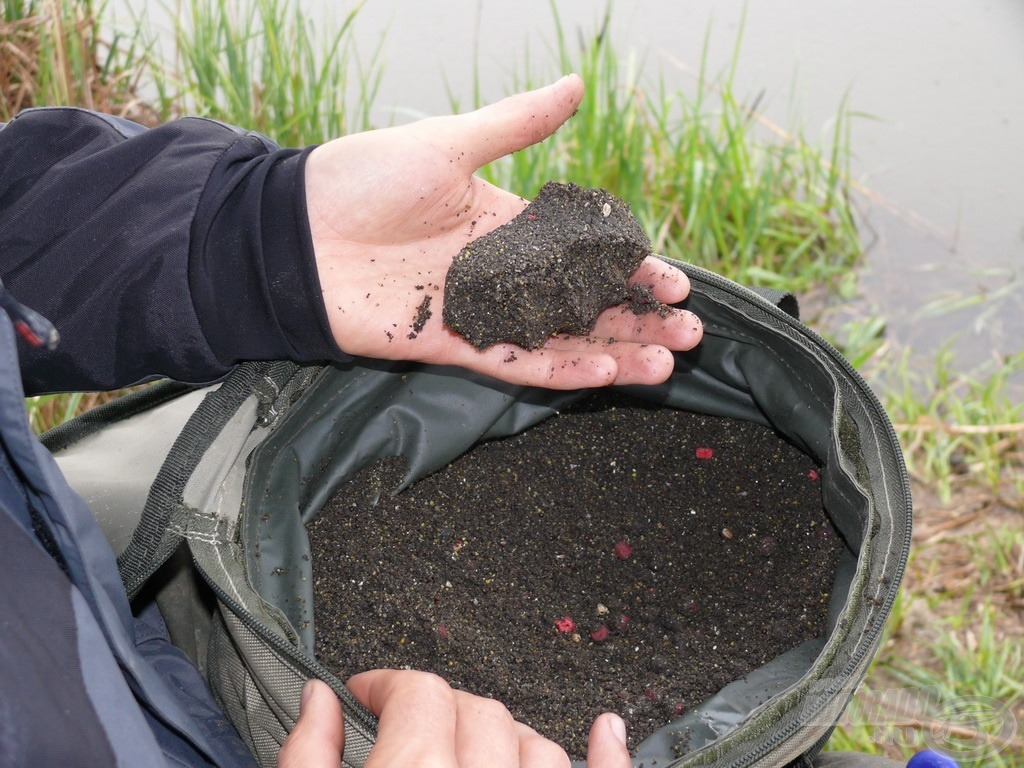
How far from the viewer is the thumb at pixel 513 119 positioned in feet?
4.53

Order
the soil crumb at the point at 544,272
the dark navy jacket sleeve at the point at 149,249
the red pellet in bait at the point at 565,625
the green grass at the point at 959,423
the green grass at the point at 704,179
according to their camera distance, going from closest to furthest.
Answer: the dark navy jacket sleeve at the point at 149,249, the soil crumb at the point at 544,272, the red pellet in bait at the point at 565,625, the green grass at the point at 959,423, the green grass at the point at 704,179

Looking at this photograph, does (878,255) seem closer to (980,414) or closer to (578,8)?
(980,414)

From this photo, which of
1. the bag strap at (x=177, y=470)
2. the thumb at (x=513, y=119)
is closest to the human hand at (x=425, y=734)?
the bag strap at (x=177, y=470)

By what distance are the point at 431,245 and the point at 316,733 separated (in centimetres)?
82

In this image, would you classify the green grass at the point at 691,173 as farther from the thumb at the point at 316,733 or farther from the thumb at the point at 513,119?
the thumb at the point at 316,733

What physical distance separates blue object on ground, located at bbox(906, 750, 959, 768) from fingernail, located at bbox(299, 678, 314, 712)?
0.75m

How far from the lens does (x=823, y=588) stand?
1.47 metres

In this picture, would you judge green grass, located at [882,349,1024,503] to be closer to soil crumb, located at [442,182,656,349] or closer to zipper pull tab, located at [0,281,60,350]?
soil crumb, located at [442,182,656,349]

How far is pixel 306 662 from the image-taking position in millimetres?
1022

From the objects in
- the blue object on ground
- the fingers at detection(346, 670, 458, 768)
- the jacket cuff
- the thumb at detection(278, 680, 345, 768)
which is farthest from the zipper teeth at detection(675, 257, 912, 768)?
the jacket cuff

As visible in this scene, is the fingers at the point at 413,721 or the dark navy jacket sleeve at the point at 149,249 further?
the dark navy jacket sleeve at the point at 149,249

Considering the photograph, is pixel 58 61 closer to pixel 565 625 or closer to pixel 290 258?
pixel 290 258

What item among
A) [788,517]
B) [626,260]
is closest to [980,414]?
[788,517]

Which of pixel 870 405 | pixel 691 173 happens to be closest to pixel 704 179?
pixel 691 173
